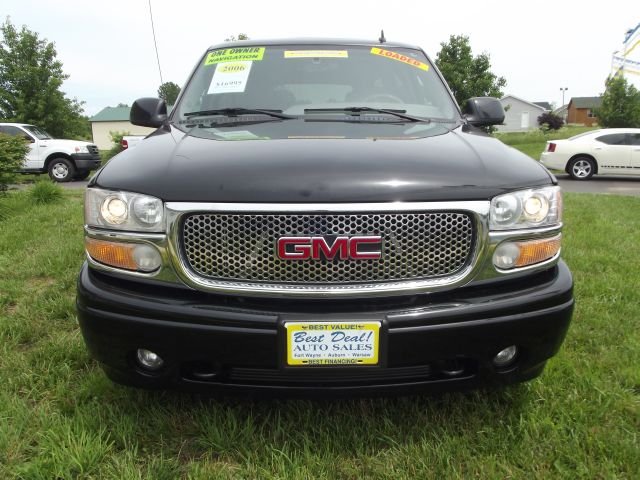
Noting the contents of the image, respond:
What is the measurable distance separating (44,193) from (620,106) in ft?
96.5

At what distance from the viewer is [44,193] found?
7.29 m

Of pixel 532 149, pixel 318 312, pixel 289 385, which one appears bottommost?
pixel 532 149

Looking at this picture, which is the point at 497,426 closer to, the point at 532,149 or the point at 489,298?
the point at 489,298

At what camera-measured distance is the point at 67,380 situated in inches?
93.0

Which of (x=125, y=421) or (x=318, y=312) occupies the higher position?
(x=318, y=312)

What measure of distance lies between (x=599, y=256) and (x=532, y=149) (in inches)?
789

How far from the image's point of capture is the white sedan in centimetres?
1268

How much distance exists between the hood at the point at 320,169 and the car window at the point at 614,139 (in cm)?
1277

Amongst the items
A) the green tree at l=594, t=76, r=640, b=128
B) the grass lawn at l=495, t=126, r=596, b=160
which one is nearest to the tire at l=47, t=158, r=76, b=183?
the grass lawn at l=495, t=126, r=596, b=160

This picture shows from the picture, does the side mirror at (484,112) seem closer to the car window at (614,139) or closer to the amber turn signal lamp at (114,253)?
the amber turn signal lamp at (114,253)

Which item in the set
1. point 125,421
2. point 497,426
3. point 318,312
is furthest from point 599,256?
point 125,421

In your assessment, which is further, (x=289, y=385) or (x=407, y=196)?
(x=289, y=385)

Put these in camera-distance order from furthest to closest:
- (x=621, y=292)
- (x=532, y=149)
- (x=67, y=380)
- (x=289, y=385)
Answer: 1. (x=532, y=149)
2. (x=621, y=292)
3. (x=67, y=380)
4. (x=289, y=385)

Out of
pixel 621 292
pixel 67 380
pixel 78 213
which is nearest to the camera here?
pixel 67 380
